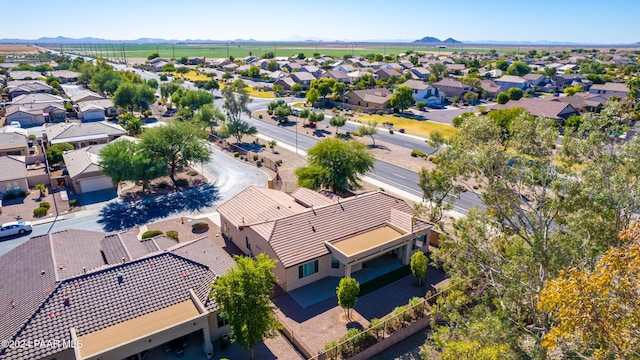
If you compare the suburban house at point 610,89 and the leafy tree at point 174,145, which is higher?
the suburban house at point 610,89

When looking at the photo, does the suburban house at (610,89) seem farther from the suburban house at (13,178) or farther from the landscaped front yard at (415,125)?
the suburban house at (13,178)

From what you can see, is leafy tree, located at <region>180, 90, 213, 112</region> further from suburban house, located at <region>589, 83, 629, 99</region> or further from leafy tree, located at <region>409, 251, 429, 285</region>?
suburban house, located at <region>589, 83, 629, 99</region>

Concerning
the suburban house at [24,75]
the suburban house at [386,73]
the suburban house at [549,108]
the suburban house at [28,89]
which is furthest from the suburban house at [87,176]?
the suburban house at [386,73]

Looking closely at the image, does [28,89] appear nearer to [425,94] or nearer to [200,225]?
[200,225]

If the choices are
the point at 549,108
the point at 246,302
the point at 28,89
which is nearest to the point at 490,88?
the point at 549,108

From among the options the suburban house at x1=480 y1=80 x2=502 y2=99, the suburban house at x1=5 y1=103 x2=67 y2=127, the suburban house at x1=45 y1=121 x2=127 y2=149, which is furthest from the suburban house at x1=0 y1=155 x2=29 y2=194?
the suburban house at x1=480 y1=80 x2=502 y2=99

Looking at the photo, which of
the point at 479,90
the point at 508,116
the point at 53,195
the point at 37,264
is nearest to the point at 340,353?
the point at 37,264
